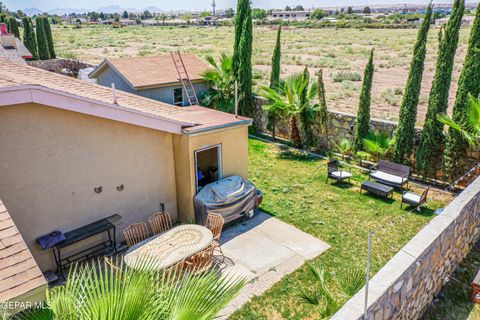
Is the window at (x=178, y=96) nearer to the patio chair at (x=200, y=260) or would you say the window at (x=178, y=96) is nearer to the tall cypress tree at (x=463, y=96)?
the patio chair at (x=200, y=260)

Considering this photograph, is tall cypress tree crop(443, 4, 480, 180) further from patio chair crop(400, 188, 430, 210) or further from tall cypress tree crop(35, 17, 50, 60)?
tall cypress tree crop(35, 17, 50, 60)

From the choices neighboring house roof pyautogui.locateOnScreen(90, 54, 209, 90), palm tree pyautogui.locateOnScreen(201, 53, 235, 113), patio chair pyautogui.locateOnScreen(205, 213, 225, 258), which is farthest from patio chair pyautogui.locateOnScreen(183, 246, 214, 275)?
palm tree pyautogui.locateOnScreen(201, 53, 235, 113)

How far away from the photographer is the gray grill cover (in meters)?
10.1

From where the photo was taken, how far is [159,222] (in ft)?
32.2

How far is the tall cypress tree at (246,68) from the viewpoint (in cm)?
1859

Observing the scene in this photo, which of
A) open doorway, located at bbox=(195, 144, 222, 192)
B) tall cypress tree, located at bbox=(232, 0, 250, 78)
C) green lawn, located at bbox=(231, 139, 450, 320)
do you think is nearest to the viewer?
green lawn, located at bbox=(231, 139, 450, 320)

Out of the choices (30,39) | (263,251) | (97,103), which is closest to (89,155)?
(97,103)

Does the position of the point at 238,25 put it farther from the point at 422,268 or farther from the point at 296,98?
the point at 422,268

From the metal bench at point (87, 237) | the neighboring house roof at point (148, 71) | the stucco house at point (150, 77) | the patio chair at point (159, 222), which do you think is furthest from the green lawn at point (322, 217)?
the neighboring house roof at point (148, 71)

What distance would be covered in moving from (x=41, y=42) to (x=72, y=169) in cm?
4269

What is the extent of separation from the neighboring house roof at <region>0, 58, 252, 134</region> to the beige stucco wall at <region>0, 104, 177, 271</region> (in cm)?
46

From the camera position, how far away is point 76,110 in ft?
25.6

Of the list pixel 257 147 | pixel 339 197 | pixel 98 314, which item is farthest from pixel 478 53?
pixel 98 314

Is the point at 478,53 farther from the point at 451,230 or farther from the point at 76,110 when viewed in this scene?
the point at 76,110
